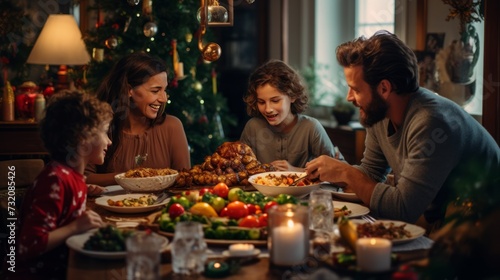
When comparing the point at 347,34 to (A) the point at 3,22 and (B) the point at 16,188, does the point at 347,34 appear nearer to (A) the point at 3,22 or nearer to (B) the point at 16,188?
(A) the point at 3,22

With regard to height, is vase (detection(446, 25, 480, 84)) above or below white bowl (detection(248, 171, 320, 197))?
above

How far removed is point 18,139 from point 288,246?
4.10 m

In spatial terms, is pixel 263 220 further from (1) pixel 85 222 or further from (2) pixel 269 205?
(1) pixel 85 222

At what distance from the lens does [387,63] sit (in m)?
2.89

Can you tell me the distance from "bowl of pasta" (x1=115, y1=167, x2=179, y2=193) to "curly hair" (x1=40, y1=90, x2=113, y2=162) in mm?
586

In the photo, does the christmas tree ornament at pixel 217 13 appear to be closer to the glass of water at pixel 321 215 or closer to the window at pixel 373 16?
the glass of water at pixel 321 215

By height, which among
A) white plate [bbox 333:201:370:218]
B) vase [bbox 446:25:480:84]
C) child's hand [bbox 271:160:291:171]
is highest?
vase [bbox 446:25:480:84]

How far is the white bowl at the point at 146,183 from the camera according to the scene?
2.97m

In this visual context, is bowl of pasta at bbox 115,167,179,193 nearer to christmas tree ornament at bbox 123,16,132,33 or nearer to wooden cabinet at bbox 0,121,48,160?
christmas tree ornament at bbox 123,16,132,33

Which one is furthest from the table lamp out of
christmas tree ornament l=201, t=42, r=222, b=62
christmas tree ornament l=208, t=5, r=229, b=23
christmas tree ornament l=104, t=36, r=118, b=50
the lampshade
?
christmas tree ornament l=208, t=5, r=229, b=23

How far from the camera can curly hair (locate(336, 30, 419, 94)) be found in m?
2.89

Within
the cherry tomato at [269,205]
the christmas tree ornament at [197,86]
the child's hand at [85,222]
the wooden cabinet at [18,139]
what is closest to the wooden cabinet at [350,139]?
the christmas tree ornament at [197,86]

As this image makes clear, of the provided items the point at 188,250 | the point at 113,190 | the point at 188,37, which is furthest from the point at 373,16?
the point at 188,250

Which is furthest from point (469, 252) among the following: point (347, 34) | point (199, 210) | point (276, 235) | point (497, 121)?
point (347, 34)
